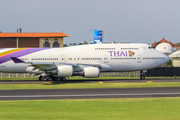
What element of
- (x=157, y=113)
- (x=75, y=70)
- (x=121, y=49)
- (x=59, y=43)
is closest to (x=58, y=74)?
(x=75, y=70)

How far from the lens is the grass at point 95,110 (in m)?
14.0

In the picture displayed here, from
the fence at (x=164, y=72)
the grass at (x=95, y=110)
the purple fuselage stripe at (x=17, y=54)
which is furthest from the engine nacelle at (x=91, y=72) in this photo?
the fence at (x=164, y=72)

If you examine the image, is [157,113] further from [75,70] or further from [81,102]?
[75,70]

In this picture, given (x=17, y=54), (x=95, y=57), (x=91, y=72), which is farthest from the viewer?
(x=17, y=54)

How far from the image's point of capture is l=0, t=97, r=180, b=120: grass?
14016 millimetres

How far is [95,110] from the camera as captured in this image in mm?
15852

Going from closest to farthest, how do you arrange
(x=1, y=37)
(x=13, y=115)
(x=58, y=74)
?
(x=13, y=115) → (x=58, y=74) → (x=1, y=37)

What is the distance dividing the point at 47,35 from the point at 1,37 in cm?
1317

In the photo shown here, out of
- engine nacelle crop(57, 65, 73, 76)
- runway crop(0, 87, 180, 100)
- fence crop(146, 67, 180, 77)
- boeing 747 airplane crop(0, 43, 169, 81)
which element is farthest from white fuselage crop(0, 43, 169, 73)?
runway crop(0, 87, 180, 100)

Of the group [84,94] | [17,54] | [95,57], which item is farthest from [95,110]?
[17,54]

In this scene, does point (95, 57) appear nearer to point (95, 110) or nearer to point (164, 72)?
point (164, 72)

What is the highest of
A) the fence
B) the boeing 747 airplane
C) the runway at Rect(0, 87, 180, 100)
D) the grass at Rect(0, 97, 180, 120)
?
the boeing 747 airplane

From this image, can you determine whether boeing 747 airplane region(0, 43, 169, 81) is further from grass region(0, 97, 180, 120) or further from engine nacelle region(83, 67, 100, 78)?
grass region(0, 97, 180, 120)

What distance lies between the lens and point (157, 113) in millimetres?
15000
